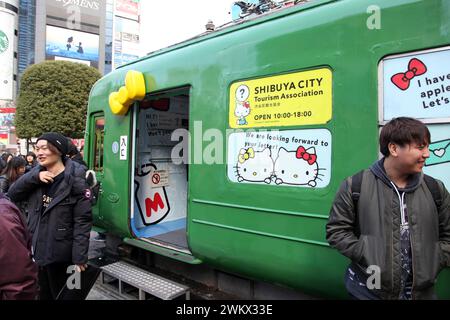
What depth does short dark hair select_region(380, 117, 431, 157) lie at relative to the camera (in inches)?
62.7

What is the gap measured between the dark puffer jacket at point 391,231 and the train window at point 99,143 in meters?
3.81

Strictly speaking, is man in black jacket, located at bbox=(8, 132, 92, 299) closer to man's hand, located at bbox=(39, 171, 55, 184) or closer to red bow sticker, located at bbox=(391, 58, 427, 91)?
man's hand, located at bbox=(39, 171, 55, 184)

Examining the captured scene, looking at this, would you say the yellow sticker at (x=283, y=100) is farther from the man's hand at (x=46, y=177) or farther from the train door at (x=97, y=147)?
the train door at (x=97, y=147)

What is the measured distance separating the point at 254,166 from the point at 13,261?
1809mm

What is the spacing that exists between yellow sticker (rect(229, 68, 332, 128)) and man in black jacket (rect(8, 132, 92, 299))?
1439 mm

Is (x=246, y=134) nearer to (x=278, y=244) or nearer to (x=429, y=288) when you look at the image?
(x=278, y=244)

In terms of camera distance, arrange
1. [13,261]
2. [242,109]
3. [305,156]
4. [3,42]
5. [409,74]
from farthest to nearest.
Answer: [3,42] → [242,109] → [305,156] → [409,74] → [13,261]

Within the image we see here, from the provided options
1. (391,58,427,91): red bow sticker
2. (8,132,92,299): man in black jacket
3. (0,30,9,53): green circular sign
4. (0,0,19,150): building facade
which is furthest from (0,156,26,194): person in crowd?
(0,30,9,53): green circular sign

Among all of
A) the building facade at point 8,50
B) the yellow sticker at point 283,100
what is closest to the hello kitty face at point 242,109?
the yellow sticker at point 283,100

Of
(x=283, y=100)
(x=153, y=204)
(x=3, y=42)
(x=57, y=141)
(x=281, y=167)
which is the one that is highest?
(x=3, y=42)

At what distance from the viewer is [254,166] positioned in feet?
9.26

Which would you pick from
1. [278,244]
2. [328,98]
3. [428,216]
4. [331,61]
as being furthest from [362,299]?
[331,61]

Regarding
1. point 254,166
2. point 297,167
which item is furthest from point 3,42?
point 297,167

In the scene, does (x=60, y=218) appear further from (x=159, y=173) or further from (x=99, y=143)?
(x=99, y=143)
